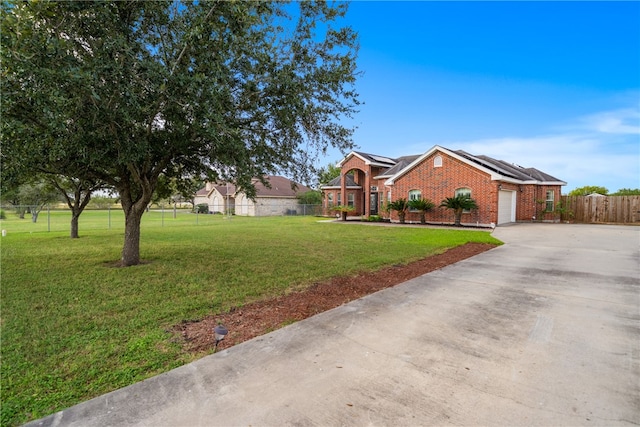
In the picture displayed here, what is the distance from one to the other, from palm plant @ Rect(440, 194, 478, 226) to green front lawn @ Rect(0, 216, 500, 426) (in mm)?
8328

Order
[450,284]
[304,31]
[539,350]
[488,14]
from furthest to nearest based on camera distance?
[488,14]
[304,31]
[450,284]
[539,350]

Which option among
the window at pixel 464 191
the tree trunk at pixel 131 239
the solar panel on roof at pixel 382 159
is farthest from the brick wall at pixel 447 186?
the tree trunk at pixel 131 239

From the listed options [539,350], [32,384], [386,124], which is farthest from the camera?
[386,124]

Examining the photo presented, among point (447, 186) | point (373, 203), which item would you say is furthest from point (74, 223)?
point (373, 203)

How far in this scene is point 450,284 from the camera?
21.2 feet

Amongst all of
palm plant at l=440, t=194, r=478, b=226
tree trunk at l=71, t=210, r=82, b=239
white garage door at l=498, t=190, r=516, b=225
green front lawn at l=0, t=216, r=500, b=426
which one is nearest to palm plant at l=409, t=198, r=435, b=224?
palm plant at l=440, t=194, r=478, b=226

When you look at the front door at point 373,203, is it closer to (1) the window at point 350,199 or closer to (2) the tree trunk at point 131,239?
(1) the window at point 350,199

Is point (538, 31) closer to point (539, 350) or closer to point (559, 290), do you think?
point (559, 290)

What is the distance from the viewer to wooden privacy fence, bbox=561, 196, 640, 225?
66.9ft

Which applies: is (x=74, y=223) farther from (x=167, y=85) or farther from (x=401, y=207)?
(x=401, y=207)

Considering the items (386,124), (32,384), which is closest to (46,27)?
(32,384)

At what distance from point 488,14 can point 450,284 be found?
1031 centimetres

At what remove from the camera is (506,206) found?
2058cm

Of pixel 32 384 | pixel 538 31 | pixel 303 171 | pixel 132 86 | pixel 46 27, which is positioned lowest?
pixel 32 384
